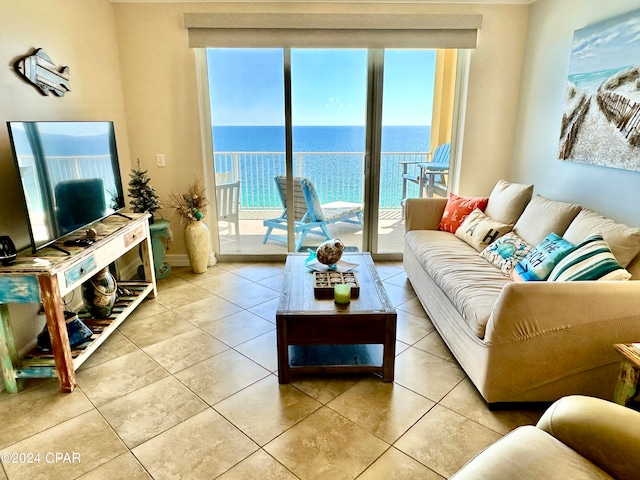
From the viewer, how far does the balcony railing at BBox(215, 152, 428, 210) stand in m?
4.14

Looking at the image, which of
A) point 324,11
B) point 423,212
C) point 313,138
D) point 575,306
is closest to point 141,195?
point 313,138

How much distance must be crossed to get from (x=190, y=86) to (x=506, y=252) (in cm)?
304

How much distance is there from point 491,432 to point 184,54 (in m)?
3.72

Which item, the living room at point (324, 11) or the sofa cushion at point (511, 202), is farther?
the sofa cushion at point (511, 202)

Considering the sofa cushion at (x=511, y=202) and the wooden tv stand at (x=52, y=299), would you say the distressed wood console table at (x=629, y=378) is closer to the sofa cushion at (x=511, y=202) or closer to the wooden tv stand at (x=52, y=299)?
the sofa cushion at (x=511, y=202)

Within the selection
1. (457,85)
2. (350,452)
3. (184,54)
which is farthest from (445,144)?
(350,452)

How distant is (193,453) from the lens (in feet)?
5.86

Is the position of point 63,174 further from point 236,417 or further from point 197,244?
point 236,417

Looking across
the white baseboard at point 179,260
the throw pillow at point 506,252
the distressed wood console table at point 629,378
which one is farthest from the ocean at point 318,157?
the distressed wood console table at point 629,378

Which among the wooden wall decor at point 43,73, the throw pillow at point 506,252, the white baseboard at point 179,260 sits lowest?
the white baseboard at point 179,260

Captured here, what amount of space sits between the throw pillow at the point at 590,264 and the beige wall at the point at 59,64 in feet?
9.98

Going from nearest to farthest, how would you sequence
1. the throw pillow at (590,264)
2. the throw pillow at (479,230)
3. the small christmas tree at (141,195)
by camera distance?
the throw pillow at (590,264)
the throw pillow at (479,230)
the small christmas tree at (141,195)

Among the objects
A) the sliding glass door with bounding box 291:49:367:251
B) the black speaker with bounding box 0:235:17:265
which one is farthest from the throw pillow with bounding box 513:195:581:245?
the black speaker with bounding box 0:235:17:265

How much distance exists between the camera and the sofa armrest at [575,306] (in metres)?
1.84
